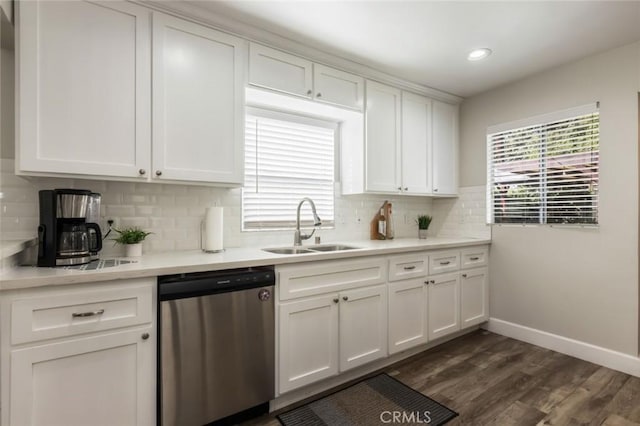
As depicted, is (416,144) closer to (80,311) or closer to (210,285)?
(210,285)

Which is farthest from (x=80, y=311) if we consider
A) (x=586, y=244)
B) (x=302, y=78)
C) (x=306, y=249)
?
(x=586, y=244)

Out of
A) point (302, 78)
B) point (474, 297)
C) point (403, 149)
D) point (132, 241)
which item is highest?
point (302, 78)

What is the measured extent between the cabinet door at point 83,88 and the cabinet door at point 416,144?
2178mm

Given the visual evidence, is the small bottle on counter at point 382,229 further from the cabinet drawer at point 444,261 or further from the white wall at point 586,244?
the white wall at point 586,244

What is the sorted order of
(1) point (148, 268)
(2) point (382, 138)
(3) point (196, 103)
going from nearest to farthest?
(1) point (148, 268), (3) point (196, 103), (2) point (382, 138)

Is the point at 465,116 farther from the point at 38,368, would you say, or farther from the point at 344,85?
the point at 38,368

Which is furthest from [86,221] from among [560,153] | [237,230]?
[560,153]

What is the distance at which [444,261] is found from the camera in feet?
8.99

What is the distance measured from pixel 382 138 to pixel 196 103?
1.62 metres

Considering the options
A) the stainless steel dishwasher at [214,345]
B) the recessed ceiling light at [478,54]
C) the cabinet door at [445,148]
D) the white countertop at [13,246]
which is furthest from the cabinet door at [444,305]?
the white countertop at [13,246]

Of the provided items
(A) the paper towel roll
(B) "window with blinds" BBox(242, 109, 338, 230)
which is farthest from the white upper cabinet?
(A) the paper towel roll

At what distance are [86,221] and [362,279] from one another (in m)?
1.68
